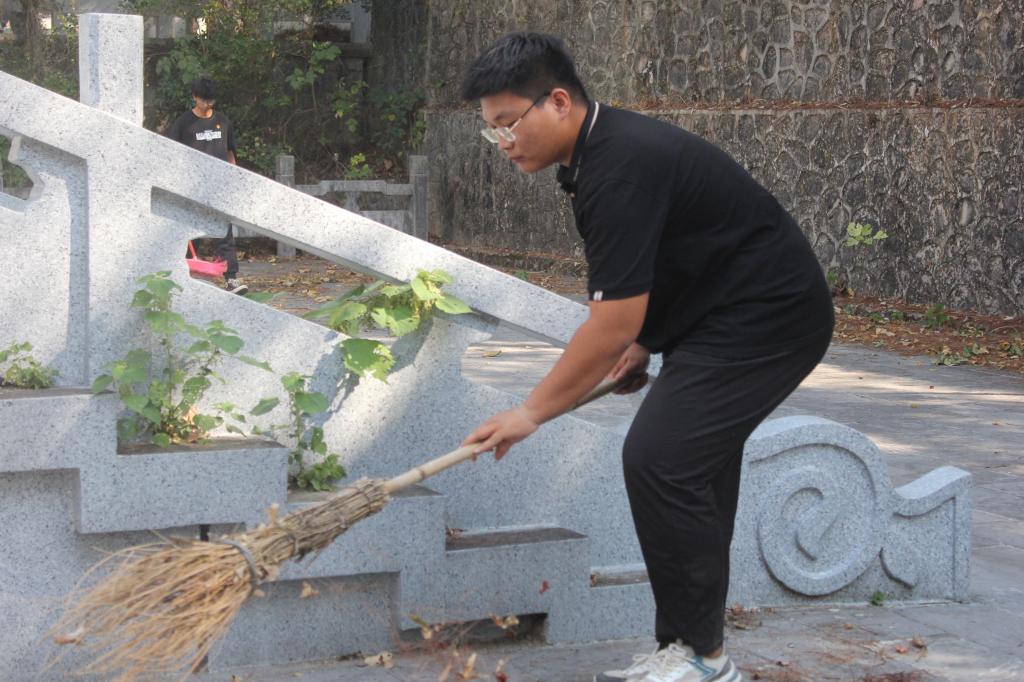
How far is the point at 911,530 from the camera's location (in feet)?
16.6

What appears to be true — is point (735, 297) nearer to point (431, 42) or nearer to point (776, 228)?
point (776, 228)

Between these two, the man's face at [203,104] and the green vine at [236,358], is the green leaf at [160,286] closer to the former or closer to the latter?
the green vine at [236,358]

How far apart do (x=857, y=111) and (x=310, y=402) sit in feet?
33.9

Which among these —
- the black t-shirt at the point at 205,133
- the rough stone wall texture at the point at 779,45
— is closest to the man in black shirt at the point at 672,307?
the rough stone wall texture at the point at 779,45

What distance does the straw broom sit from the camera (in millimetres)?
3344

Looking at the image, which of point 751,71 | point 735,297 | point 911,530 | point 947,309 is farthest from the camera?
point 751,71

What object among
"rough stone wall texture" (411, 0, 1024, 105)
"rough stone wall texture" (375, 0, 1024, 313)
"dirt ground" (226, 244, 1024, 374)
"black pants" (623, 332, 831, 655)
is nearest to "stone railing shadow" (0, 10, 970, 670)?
"black pants" (623, 332, 831, 655)

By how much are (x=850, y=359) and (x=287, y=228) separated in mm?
7472

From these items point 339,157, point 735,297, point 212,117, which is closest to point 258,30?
point 339,157

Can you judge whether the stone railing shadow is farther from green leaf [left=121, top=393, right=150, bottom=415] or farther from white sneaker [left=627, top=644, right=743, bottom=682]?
white sneaker [left=627, top=644, right=743, bottom=682]

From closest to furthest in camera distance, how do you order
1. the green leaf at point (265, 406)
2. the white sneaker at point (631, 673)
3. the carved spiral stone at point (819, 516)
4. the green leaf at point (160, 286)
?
the white sneaker at point (631, 673)
the green leaf at point (160, 286)
the green leaf at point (265, 406)
the carved spiral stone at point (819, 516)

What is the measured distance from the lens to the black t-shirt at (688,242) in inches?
132

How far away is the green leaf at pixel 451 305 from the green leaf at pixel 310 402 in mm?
459

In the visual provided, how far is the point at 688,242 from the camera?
3566 mm
